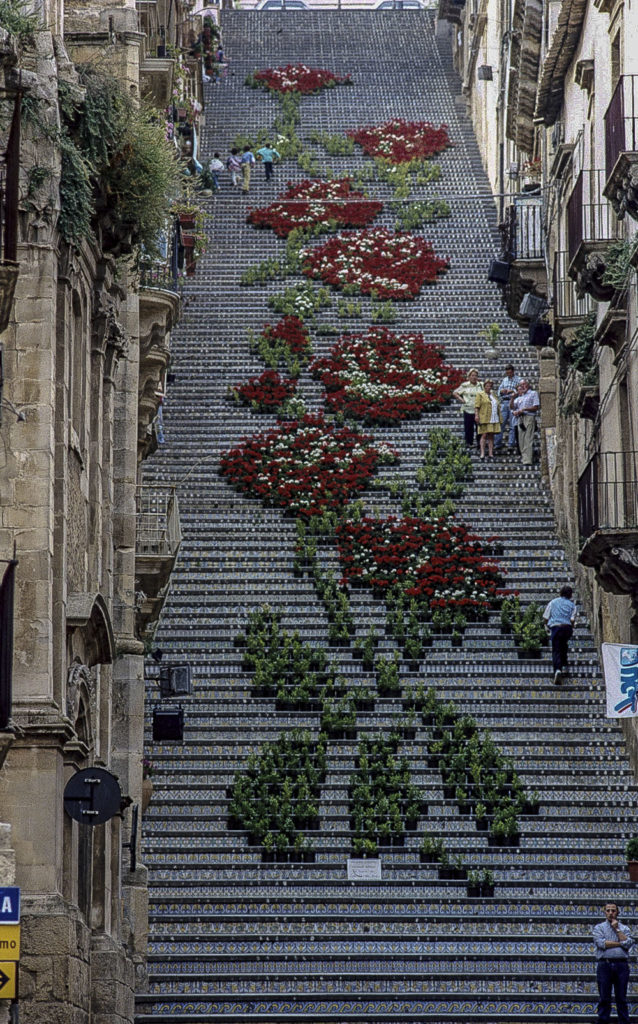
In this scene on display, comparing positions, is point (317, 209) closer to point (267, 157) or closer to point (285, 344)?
point (267, 157)

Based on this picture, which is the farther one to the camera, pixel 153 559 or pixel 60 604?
pixel 153 559

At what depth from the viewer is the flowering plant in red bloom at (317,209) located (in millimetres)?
44094

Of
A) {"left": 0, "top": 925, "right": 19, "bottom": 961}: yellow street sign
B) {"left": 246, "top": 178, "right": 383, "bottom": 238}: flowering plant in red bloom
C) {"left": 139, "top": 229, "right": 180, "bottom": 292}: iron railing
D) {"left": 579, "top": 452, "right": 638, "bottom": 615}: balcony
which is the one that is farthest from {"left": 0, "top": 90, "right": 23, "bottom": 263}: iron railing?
{"left": 246, "top": 178, "right": 383, "bottom": 238}: flowering plant in red bloom

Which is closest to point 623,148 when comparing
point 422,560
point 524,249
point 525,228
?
point 422,560

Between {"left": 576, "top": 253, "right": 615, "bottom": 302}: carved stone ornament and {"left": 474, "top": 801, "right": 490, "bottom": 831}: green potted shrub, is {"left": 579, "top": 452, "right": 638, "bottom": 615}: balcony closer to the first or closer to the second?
{"left": 576, "top": 253, "right": 615, "bottom": 302}: carved stone ornament

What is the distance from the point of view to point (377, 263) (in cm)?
4181

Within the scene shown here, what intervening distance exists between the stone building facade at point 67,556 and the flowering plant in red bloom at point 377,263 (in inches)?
681

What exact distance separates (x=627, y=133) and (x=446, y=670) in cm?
794

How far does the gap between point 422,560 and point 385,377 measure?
646 centimetres

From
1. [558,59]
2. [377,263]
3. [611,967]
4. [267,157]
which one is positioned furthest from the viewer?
[267,157]

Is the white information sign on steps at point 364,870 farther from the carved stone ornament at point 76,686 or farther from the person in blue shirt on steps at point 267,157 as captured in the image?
the person in blue shirt on steps at point 267,157

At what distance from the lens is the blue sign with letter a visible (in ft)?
44.4

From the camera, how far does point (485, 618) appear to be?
29609 mm

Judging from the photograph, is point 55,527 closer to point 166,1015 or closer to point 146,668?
point 166,1015
